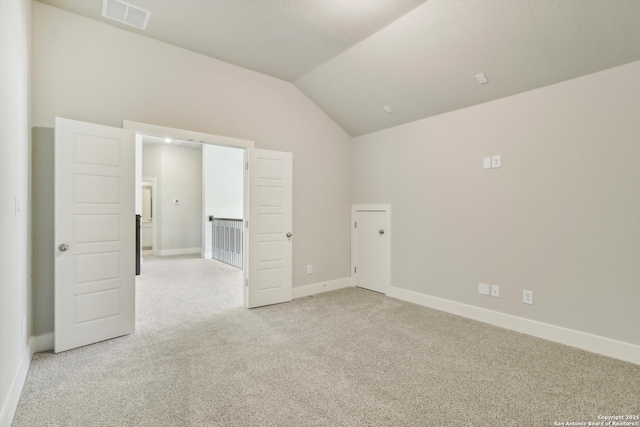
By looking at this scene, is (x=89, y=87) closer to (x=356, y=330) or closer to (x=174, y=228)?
(x=356, y=330)

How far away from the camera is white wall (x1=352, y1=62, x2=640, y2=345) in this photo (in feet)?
8.34

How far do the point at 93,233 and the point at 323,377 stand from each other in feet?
7.79

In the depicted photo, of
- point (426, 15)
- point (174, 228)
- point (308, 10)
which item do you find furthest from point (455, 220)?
point (174, 228)

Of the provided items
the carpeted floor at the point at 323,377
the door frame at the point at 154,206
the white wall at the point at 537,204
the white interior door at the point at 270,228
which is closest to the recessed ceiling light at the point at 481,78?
the white wall at the point at 537,204

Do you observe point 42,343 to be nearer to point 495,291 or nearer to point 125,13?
point 125,13

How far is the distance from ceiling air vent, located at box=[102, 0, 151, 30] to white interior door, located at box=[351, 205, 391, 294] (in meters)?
3.47

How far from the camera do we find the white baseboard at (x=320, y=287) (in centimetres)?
432

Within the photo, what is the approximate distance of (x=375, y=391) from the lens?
2047mm

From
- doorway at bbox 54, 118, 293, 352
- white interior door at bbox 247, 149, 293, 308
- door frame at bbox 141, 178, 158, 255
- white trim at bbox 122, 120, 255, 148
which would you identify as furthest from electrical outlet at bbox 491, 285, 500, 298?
door frame at bbox 141, 178, 158, 255

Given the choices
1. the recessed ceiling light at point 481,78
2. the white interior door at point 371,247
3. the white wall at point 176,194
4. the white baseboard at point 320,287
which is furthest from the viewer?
the white wall at point 176,194

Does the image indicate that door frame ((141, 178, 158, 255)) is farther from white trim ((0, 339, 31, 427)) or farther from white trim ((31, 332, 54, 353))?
white trim ((0, 339, 31, 427))

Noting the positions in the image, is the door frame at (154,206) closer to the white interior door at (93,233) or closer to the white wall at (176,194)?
the white wall at (176,194)

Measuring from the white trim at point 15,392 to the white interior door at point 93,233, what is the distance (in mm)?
299

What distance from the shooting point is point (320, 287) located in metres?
4.57
